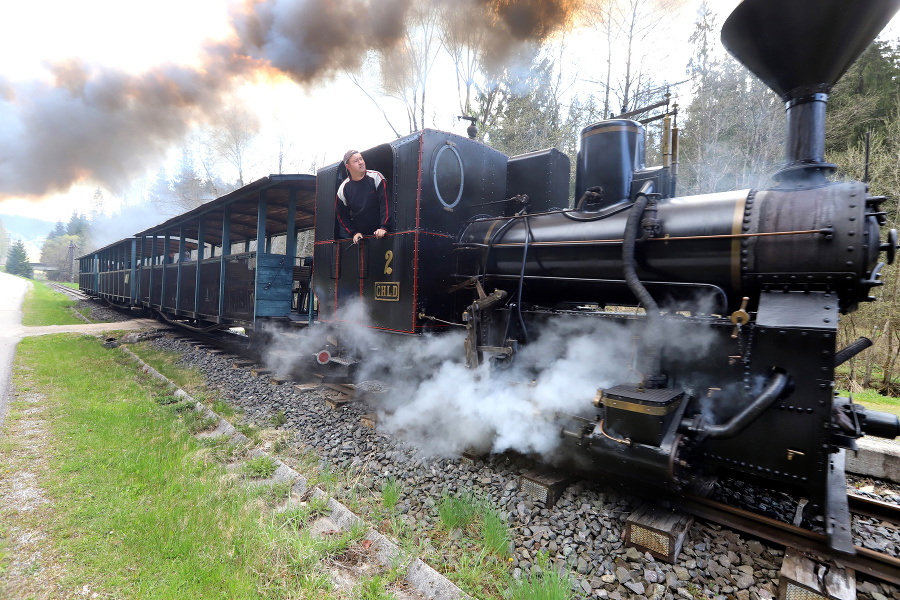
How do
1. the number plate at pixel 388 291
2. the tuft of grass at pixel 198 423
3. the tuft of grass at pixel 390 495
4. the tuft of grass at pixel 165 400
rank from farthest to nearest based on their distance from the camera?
the tuft of grass at pixel 165 400 → the tuft of grass at pixel 198 423 → the number plate at pixel 388 291 → the tuft of grass at pixel 390 495

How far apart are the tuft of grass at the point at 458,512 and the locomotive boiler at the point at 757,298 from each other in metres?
0.89

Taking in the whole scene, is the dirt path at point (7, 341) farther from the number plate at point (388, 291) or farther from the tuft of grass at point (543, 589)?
the tuft of grass at point (543, 589)

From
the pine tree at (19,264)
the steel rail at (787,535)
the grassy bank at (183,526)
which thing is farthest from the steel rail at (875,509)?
the pine tree at (19,264)

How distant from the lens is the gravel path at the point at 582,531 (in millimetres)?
2588

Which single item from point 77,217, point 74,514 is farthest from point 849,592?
point 77,217

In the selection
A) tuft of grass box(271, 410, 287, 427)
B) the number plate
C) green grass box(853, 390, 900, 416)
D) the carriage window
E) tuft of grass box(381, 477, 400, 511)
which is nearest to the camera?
tuft of grass box(381, 477, 400, 511)

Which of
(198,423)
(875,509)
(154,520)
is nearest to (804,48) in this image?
(875,509)

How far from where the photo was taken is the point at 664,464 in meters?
2.75

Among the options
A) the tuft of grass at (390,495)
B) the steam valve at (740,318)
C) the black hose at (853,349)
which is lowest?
the tuft of grass at (390,495)

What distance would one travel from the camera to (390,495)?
11.3 feet

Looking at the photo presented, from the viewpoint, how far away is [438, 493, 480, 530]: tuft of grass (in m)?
3.17

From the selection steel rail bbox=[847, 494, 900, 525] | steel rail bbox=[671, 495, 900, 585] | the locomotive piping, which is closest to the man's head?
the locomotive piping

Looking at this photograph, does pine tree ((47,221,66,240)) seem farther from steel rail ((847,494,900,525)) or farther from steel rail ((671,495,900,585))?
steel rail ((847,494,900,525))

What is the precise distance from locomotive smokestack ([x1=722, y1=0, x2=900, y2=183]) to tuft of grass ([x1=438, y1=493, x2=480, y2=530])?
A: 3.18 meters
